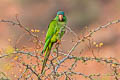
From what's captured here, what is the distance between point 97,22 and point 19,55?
11.9m

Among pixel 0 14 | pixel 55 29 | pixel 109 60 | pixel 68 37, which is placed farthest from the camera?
pixel 0 14

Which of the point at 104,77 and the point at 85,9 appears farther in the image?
the point at 85,9

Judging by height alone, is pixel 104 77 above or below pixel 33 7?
below

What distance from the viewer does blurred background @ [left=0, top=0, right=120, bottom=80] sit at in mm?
15094

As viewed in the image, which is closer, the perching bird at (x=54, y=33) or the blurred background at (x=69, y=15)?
the perching bird at (x=54, y=33)

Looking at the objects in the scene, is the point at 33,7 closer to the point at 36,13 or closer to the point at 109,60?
the point at 36,13

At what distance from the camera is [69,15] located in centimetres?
1557

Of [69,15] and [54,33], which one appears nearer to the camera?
[54,33]

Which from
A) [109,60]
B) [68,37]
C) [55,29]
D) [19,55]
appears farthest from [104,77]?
[68,37]

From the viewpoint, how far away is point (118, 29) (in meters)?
15.8

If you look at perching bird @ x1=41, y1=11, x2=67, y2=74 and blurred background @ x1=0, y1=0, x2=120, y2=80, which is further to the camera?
blurred background @ x1=0, y1=0, x2=120, y2=80

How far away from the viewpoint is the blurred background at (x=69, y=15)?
1509 cm

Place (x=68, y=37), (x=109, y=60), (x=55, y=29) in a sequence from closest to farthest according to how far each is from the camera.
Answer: (x=109, y=60) → (x=55, y=29) → (x=68, y=37)

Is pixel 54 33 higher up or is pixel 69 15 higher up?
pixel 69 15
